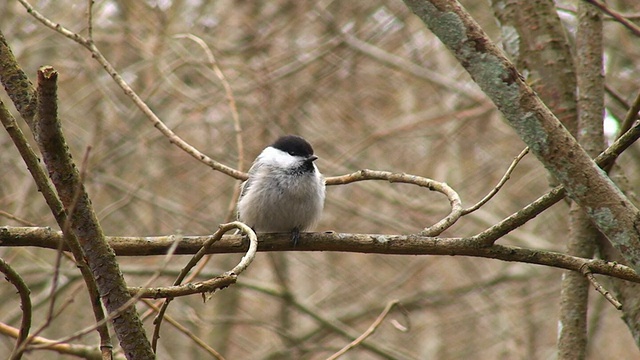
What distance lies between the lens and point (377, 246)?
108 inches

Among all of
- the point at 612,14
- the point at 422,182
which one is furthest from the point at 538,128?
the point at 422,182

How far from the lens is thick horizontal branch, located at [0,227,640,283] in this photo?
8.20 feet

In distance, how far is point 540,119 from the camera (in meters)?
2.33

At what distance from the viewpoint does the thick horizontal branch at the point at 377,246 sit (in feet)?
8.20

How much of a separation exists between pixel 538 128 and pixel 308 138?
492 cm

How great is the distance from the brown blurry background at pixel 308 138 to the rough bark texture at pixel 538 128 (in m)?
3.53

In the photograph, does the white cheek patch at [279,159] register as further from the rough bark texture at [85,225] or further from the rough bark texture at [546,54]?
the rough bark texture at [85,225]

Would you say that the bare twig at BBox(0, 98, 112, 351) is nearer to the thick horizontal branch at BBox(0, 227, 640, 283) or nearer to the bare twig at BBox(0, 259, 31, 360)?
the bare twig at BBox(0, 259, 31, 360)

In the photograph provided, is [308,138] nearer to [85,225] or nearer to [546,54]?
[546,54]

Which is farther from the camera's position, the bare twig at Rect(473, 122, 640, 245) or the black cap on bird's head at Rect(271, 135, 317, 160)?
the black cap on bird's head at Rect(271, 135, 317, 160)

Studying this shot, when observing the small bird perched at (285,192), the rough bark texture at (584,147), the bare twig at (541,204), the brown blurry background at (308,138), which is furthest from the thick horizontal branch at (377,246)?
the brown blurry background at (308,138)

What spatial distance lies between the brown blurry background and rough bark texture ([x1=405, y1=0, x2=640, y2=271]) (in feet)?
11.6

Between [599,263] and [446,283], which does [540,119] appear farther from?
[446,283]

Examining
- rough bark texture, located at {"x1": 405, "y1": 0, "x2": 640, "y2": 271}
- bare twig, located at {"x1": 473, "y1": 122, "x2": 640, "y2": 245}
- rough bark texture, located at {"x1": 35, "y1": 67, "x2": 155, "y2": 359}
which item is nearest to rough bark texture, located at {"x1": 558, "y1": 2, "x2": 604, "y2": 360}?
bare twig, located at {"x1": 473, "y1": 122, "x2": 640, "y2": 245}
